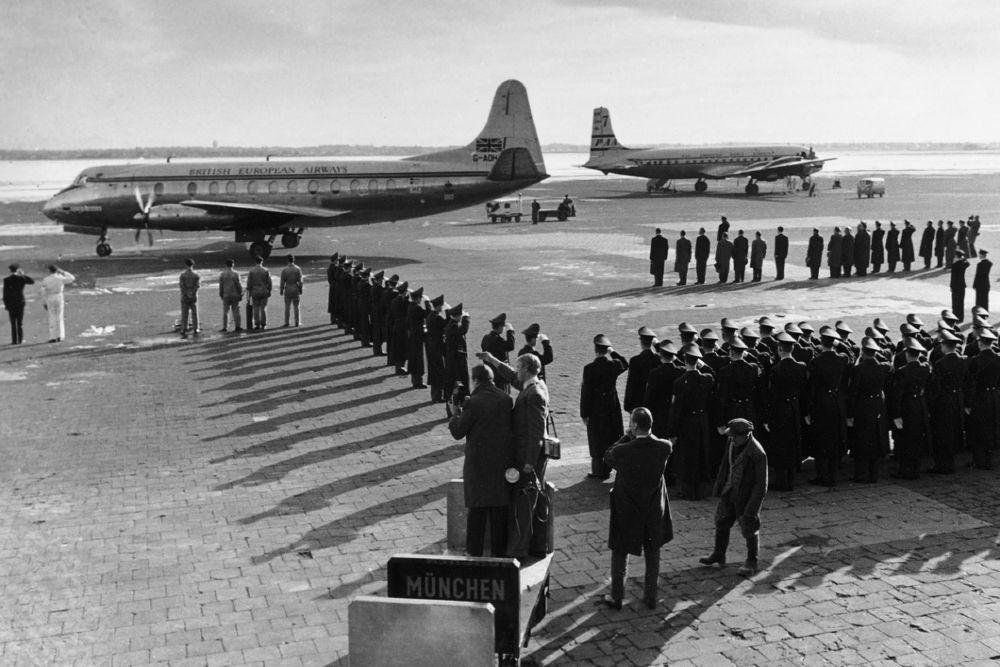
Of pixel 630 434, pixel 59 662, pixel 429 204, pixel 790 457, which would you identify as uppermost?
pixel 429 204

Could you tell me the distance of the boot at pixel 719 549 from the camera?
26.2 ft

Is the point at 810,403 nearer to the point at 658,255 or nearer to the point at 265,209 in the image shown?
the point at 658,255

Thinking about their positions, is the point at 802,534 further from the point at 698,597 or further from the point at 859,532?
the point at 698,597

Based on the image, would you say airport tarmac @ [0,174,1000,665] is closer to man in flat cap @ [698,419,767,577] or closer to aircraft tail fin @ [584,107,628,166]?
man in flat cap @ [698,419,767,577]

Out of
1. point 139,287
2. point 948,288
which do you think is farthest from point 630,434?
point 139,287

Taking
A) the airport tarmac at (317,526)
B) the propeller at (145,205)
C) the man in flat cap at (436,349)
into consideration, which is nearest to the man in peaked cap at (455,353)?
the man in flat cap at (436,349)

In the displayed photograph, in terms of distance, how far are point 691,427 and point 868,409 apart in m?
2.11

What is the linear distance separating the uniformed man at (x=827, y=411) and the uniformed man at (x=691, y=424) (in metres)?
1.38

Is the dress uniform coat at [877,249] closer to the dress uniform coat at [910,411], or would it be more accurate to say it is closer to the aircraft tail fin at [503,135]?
the aircraft tail fin at [503,135]

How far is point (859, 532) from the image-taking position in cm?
879

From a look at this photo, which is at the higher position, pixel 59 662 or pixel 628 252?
pixel 628 252

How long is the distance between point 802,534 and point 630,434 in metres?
2.53

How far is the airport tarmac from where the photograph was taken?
6.75 metres

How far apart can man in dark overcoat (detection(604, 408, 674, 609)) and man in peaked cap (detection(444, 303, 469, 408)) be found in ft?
20.3
